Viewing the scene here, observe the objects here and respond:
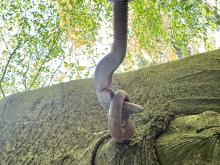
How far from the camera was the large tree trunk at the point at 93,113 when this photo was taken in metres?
0.64

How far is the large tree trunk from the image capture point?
2.11 ft

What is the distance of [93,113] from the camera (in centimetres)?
92

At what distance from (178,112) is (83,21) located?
6.32 ft

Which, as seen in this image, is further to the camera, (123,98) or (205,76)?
(205,76)

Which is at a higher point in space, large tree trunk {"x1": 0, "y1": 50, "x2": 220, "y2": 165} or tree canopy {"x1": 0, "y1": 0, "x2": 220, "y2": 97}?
tree canopy {"x1": 0, "y1": 0, "x2": 220, "y2": 97}

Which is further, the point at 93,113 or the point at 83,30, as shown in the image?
the point at 83,30

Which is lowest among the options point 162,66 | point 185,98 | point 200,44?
point 185,98

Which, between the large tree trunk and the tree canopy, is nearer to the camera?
the large tree trunk

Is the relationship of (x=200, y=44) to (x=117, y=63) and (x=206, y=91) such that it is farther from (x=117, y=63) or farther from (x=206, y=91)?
(x=117, y=63)

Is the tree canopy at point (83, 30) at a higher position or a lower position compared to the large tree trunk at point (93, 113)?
higher

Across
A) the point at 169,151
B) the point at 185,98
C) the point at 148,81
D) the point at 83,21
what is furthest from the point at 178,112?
the point at 83,21

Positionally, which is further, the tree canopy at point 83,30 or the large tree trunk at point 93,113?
the tree canopy at point 83,30

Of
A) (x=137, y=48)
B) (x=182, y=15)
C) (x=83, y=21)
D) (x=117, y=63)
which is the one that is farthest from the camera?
(x=137, y=48)

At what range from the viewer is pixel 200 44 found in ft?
9.25
